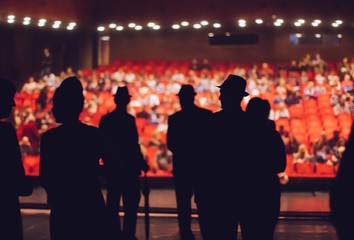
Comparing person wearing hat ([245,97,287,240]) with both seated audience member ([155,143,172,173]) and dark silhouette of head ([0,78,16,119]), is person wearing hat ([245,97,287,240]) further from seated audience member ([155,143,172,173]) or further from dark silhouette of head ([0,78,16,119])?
seated audience member ([155,143,172,173])

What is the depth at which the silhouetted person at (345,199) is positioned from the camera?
195cm

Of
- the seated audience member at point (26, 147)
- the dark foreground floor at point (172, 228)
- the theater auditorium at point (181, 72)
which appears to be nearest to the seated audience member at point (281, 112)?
the theater auditorium at point (181, 72)

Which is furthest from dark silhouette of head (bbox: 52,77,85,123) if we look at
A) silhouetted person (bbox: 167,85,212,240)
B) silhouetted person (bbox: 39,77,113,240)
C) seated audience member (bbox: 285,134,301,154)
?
seated audience member (bbox: 285,134,301,154)

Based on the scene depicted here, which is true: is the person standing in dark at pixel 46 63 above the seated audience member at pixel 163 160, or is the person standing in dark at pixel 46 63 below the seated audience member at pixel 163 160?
above

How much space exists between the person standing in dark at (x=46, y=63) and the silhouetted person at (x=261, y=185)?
16.1 meters

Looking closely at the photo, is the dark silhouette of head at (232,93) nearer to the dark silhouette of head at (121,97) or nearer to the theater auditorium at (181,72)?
the dark silhouette of head at (121,97)

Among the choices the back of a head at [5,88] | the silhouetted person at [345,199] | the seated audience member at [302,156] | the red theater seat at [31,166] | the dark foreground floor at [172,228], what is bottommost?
the dark foreground floor at [172,228]

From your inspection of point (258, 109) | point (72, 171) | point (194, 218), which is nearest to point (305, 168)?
point (194, 218)

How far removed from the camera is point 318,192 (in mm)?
10703

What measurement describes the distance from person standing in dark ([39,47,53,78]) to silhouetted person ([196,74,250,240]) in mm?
16250

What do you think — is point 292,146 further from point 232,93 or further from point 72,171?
point 72,171

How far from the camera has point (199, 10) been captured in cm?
1798

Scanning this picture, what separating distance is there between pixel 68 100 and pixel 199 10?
1493 centimetres

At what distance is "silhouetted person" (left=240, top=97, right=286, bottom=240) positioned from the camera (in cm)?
422
